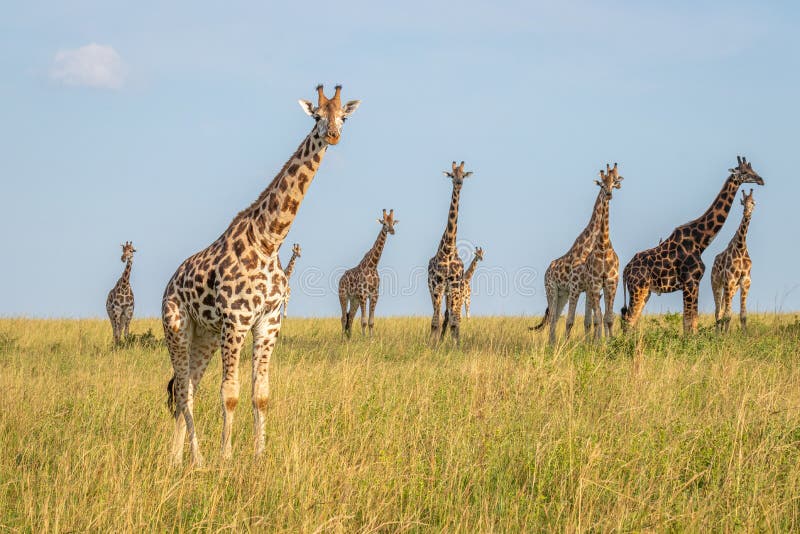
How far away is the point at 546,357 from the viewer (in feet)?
35.5

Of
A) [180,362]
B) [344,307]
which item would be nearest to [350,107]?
[180,362]

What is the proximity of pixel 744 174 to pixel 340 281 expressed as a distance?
33.5 ft

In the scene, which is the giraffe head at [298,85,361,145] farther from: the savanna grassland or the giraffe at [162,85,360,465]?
the savanna grassland

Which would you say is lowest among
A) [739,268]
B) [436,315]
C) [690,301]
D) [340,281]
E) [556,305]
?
[436,315]

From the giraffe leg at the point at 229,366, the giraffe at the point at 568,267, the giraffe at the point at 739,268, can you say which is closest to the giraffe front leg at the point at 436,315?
the giraffe at the point at 568,267

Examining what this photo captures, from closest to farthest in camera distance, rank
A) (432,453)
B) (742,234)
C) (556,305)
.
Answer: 1. (432,453)
2. (556,305)
3. (742,234)

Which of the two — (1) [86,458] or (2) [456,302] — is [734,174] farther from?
(1) [86,458]

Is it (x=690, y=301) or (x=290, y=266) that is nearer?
(x=690, y=301)

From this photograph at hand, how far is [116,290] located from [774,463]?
16986mm

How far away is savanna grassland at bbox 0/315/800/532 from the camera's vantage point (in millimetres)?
5664

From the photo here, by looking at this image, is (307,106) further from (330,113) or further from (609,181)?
(609,181)

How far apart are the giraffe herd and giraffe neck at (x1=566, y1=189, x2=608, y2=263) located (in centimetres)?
3

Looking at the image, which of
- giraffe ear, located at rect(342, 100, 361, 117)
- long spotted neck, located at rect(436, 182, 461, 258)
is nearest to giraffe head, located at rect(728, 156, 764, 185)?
long spotted neck, located at rect(436, 182, 461, 258)

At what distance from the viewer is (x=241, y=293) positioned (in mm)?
7355
